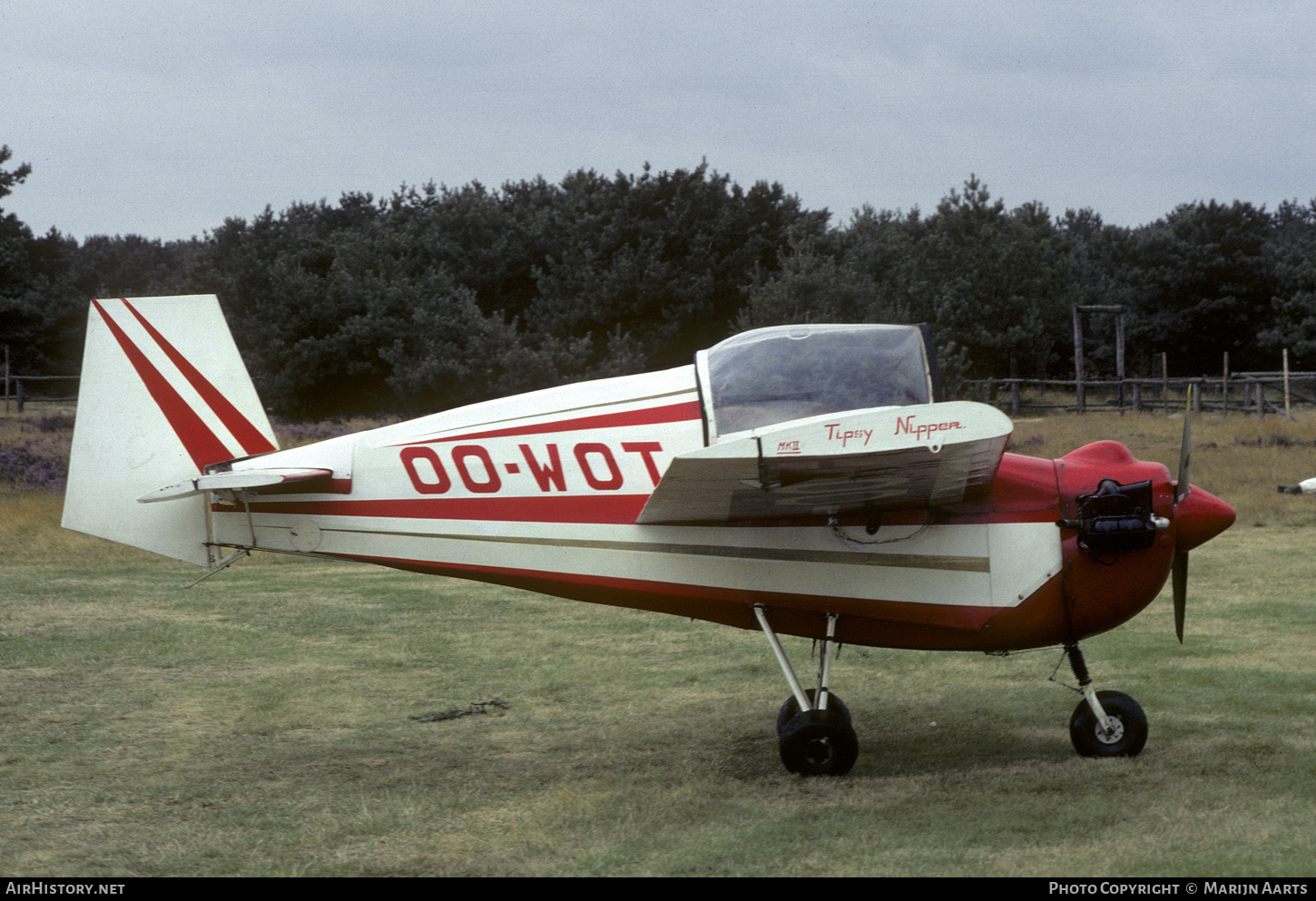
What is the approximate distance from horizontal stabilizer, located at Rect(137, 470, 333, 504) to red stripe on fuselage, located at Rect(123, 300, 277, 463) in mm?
481

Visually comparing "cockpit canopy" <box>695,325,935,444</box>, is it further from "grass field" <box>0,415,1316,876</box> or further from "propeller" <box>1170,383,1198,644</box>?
"grass field" <box>0,415,1316,876</box>

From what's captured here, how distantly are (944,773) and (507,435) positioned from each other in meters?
3.11

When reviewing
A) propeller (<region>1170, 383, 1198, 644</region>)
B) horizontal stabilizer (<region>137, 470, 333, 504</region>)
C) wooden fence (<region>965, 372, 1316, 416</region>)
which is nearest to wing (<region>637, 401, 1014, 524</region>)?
propeller (<region>1170, 383, 1198, 644</region>)

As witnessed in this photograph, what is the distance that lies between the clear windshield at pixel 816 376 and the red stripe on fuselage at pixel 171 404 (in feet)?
10.2

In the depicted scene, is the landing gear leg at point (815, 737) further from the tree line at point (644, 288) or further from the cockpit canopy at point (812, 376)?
the tree line at point (644, 288)

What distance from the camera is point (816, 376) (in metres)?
6.05

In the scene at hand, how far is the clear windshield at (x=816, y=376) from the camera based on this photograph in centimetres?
600

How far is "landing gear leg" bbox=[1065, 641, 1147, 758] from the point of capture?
6566 mm

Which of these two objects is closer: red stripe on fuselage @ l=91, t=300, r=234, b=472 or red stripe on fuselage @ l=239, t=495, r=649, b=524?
red stripe on fuselage @ l=239, t=495, r=649, b=524

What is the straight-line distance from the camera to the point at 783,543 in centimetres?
633

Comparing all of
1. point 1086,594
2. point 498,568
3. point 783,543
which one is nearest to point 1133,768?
point 1086,594

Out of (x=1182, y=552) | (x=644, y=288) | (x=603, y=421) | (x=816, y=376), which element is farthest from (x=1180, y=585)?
(x=644, y=288)

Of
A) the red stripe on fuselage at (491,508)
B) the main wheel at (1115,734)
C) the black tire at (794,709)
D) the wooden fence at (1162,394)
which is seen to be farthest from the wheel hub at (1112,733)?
the wooden fence at (1162,394)
